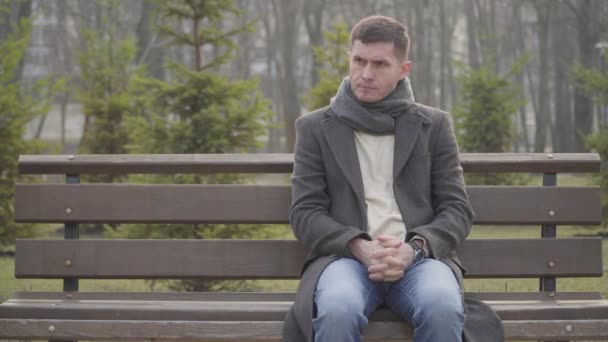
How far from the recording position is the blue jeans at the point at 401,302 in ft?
10.6

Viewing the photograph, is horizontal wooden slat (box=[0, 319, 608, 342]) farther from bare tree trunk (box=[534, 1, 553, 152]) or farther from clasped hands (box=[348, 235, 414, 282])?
bare tree trunk (box=[534, 1, 553, 152])

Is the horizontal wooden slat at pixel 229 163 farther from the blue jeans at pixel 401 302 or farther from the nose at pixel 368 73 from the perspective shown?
the blue jeans at pixel 401 302

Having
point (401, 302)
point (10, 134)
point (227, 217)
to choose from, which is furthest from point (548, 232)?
point (10, 134)

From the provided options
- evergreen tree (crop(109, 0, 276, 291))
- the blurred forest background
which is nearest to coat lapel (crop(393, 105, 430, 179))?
the blurred forest background

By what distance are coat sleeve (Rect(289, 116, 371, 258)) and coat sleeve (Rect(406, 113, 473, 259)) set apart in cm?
28

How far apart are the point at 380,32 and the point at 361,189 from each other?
675 millimetres

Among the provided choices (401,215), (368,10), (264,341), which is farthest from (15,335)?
(368,10)

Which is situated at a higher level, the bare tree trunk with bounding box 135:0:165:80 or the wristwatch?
the bare tree trunk with bounding box 135:0:165:80

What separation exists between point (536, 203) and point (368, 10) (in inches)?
1130

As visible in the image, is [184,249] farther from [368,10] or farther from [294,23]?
[368,10]

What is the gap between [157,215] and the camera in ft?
13.1

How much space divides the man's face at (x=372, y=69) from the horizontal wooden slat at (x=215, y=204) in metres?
0.61

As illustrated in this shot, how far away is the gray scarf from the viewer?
3678mm

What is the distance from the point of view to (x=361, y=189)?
3.61 metres
